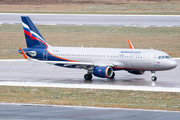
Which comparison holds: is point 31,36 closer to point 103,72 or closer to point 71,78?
point 71,78

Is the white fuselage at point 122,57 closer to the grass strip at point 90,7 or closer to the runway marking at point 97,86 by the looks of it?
the runway marking at point 97,86

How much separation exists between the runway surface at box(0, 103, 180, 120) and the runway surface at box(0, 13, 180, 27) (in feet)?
213

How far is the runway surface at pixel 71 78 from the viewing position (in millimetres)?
38069

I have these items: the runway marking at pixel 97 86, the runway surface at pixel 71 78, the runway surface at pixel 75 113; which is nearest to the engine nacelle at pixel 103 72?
the runway surface at pixel 71 78

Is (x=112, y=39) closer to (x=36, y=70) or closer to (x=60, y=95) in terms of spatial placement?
(x=36, y=70)

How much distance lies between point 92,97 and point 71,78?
1179 cm

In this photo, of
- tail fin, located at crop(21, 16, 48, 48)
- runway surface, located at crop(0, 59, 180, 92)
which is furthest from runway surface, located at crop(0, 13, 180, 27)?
tail fin, located at crop(21, 16, 48, 48)

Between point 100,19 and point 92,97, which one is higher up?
point 100,19

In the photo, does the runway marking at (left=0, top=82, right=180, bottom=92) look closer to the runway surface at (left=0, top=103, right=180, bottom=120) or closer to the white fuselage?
the white fuselage

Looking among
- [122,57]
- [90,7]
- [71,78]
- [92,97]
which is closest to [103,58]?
[122,57]

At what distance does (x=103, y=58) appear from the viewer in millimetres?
42719

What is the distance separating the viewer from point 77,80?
41750mm

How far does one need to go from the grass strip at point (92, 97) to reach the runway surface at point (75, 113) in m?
1.61

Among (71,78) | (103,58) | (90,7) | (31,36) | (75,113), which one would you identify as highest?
(90,7)
